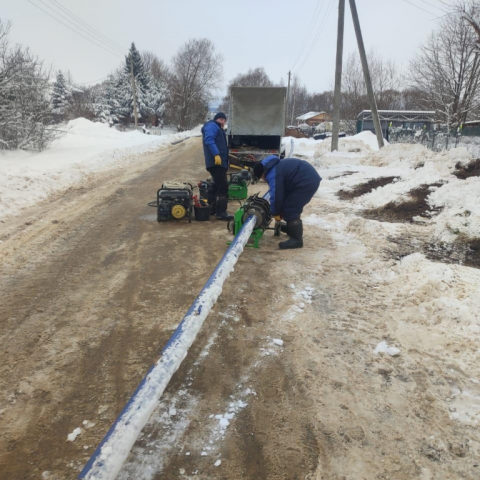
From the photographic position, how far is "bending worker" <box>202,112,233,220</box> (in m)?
7.19

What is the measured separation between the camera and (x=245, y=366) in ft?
10.5

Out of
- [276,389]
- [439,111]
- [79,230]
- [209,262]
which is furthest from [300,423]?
[439,111]

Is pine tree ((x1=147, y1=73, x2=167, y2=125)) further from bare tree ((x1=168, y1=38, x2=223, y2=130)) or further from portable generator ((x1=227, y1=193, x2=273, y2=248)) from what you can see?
portable generator ((x1=227, y1=193, x2=273, y2=248))

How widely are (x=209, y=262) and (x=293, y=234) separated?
4.88ft

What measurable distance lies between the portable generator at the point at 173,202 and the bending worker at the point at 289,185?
5.53 feet

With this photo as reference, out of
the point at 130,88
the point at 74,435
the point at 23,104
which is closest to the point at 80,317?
the point at 74,435

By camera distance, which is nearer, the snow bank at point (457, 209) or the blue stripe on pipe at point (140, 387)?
the blue stripe on pipe at point (140, 387)

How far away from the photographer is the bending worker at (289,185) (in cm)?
586

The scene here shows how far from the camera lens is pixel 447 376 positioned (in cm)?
311

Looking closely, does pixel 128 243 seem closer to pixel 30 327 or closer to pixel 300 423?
pixel 30 327

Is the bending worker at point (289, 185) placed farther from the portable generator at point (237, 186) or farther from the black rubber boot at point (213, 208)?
the portable generator at point (237, 186)

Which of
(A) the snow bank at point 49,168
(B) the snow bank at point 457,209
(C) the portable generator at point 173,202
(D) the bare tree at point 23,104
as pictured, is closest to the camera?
(B) the snow bank at point 457,209

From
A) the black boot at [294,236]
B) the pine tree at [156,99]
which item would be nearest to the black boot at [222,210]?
the black boot at [294,236]

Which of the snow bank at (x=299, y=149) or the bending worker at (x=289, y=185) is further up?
the bending worker at (x=289, y=185)
